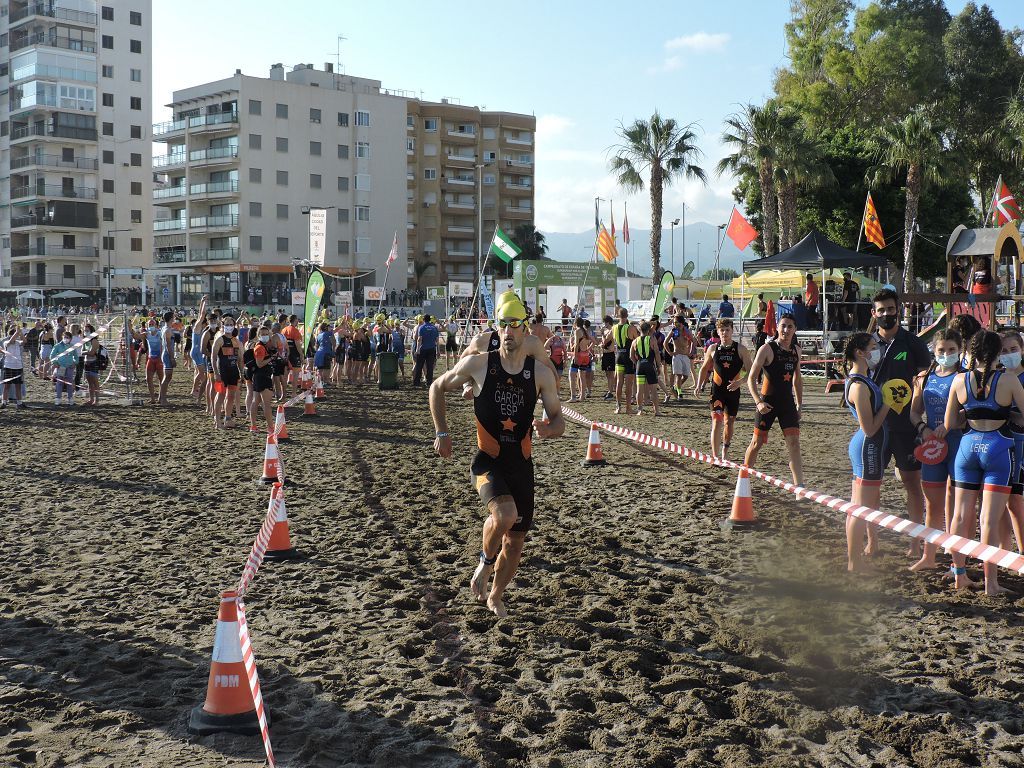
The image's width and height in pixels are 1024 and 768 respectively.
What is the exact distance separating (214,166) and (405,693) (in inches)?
2799

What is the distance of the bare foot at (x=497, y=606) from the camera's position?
5832 millimetres

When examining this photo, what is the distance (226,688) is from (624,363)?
1336 cm

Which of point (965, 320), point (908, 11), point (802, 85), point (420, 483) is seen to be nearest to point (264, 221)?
point (802, 85)

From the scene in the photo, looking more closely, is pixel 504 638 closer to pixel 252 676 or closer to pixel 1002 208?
pixel 252 676

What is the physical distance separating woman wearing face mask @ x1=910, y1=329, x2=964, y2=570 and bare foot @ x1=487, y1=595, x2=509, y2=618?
309 centimetres

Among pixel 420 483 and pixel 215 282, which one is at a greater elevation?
pixel 215 282

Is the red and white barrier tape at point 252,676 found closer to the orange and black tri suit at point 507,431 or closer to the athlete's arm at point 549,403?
the orange and black tri suit at point 507,431

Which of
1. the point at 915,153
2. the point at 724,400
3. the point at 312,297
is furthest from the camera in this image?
the point at 915,153

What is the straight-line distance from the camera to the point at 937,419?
660cm

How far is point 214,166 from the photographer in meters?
69.9

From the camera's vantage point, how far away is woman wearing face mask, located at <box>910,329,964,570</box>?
642 centimetres

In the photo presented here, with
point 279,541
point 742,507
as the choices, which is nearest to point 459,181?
point 742,507

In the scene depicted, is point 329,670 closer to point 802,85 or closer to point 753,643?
point 753,643

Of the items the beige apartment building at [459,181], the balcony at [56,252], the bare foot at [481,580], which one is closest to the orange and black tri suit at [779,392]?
the bare foot at [481,580]
